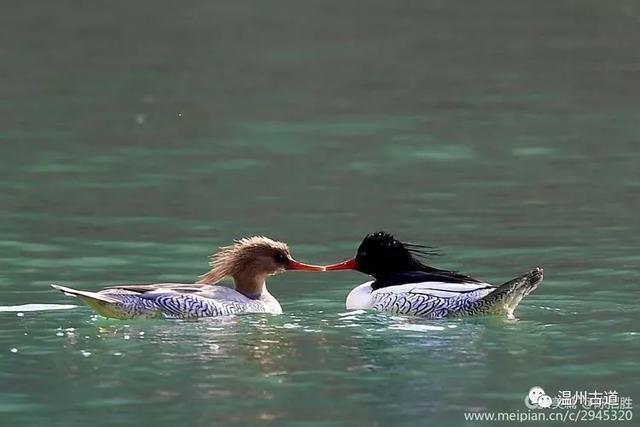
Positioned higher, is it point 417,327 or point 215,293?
point 215,293

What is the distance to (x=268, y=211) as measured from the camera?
18.2 m

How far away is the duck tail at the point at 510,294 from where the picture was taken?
1338cm

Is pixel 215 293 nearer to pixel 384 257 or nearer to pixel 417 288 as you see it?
pixel 417 288

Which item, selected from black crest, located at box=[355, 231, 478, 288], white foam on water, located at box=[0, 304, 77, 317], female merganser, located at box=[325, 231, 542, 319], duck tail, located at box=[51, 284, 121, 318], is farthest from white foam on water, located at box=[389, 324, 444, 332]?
white foam on water, located at box=[0, 304, 77, 317]

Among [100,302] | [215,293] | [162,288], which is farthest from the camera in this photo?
[215,293]

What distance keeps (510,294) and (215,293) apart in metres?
2.26

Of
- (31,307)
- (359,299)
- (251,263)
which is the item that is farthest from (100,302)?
(359,299)

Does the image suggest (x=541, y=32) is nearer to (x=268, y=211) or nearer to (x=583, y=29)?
(x=583, y=29)

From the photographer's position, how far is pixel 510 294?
13.5 metres

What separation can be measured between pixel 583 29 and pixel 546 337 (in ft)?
55.6

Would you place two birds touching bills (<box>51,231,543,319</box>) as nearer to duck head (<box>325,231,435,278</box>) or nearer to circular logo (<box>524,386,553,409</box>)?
duck head (<box>325,231,435,278</box>)

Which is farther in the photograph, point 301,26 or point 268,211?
point 301,26

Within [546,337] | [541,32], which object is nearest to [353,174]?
[546,337]

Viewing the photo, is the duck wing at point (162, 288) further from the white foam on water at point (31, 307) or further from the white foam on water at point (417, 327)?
the white foam on water at point (417, 327)
